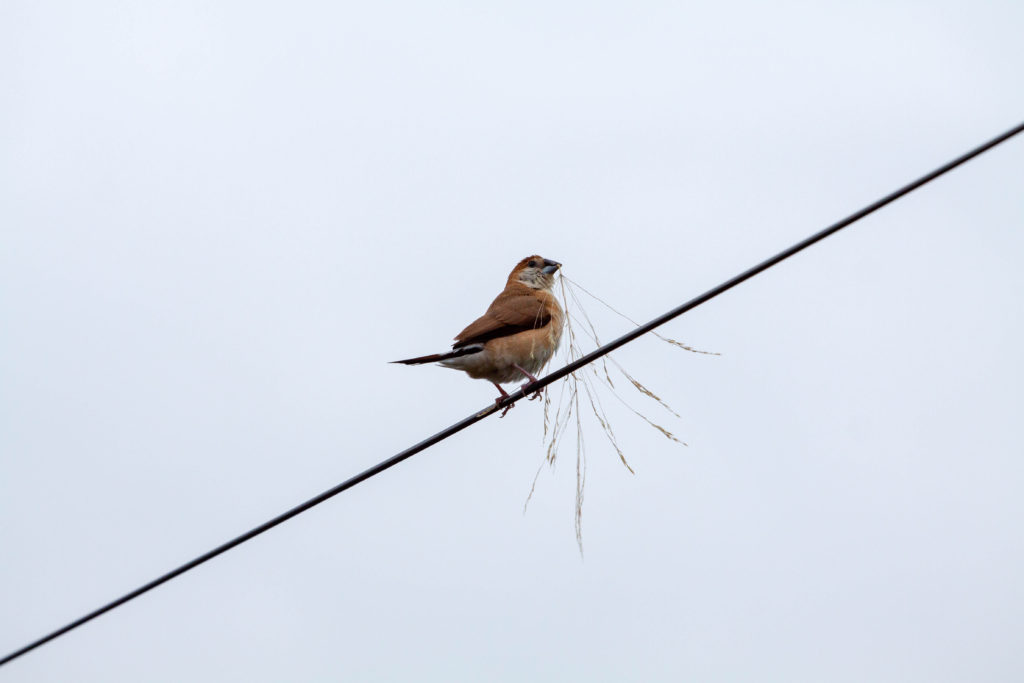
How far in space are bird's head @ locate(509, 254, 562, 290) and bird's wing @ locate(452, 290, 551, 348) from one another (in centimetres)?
65

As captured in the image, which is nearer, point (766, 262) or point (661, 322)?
point (766, 262)

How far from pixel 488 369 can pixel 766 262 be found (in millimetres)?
3976

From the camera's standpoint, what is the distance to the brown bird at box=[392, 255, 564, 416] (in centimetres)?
753

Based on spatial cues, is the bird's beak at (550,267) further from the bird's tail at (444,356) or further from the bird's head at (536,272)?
the bird's tail at (444,356)

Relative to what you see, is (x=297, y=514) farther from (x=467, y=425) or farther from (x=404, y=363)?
(x=404, y=363)

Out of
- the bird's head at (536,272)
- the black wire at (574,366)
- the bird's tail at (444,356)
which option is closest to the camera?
the black wire at (574,366)

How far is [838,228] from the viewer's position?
149 inches

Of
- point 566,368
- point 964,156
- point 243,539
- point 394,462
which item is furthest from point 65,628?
point 964,156

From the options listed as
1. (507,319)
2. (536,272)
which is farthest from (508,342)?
(536,272)

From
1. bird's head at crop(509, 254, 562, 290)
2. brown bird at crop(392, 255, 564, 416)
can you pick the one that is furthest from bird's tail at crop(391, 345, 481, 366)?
bird's head at crop(509, 254, 562, 290)

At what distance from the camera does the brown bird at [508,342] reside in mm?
7527

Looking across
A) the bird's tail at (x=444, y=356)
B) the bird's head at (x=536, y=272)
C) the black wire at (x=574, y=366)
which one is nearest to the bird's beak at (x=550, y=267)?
the bird's head at (x=536, y=272)

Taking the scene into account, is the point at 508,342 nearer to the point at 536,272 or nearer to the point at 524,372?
the point at 524,372

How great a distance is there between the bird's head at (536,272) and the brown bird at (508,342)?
26.1 inches
